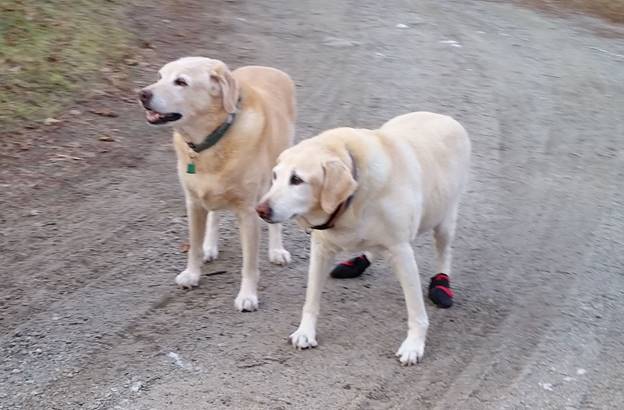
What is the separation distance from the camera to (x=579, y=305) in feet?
18.9

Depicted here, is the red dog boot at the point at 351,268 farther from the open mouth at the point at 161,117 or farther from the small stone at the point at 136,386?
the small stone at the point at 136,386

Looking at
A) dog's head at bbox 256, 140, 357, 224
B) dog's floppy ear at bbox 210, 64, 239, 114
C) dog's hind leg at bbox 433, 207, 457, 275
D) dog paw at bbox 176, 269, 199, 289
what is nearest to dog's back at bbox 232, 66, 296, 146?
dog's floppy ear at bbox 210, 64, 239, 114

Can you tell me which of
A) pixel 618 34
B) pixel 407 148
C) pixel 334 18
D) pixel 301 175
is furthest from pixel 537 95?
pixel 301 175

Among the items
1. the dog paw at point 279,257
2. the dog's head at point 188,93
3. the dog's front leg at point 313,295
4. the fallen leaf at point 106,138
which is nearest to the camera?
the dog's front leg at point 313,295

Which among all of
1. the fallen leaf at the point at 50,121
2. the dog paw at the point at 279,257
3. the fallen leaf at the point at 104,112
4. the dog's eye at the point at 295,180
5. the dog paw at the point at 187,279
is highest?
the dog's eye at the point at 295,180

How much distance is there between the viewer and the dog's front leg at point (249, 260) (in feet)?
17.9

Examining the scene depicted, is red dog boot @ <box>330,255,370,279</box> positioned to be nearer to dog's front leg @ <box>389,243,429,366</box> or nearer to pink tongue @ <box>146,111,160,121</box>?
dog's front leg @ <box>389,243,429,366</box>

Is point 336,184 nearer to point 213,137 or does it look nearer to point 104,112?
point 213,137

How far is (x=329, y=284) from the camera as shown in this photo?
5.87 metres

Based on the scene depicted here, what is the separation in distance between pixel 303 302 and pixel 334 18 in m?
8.69

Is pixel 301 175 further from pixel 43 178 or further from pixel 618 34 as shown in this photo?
pixel 618 34

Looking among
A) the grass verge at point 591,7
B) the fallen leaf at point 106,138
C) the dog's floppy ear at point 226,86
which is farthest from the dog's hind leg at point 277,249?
the grass verge at point 591,7

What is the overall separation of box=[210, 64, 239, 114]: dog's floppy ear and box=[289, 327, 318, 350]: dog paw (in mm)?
1301

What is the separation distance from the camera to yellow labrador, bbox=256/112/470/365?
177 inches
